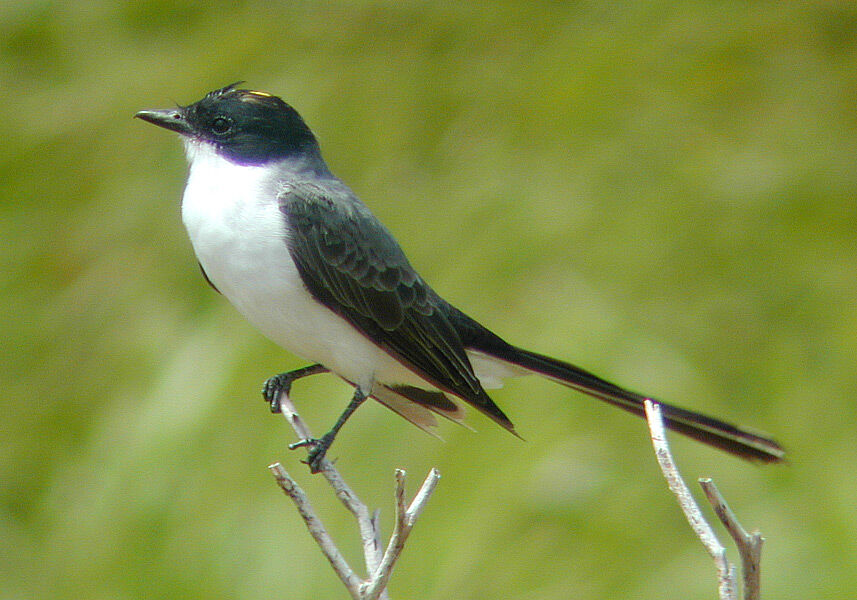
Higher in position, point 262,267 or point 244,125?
point 244,125

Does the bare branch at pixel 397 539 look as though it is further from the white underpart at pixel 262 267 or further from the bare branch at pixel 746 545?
the white underpart at pixel 262 267

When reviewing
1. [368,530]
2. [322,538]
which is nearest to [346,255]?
[368,530]

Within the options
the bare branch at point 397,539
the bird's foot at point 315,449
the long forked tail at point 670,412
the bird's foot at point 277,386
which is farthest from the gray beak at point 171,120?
the bare branch at point 397,539

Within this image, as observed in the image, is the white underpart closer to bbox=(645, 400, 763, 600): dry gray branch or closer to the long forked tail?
the long forked tail

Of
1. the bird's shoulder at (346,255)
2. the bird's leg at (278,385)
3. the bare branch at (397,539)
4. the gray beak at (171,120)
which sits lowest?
the bare branch at (397,539)

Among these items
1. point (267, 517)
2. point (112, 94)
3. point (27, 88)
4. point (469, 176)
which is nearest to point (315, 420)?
point (267, 517)

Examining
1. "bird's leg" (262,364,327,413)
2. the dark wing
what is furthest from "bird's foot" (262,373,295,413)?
the dark wing

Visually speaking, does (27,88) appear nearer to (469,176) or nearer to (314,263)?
(469,176)

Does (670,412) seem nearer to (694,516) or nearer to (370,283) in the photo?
(370,283)
